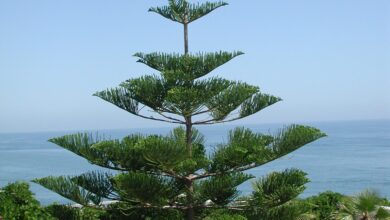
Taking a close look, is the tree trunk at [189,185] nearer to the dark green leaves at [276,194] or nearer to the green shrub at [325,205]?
the dark green leaves at [276,194]

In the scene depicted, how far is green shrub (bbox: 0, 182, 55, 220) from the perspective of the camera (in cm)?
632

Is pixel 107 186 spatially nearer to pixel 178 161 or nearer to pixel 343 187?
pixel 178 161

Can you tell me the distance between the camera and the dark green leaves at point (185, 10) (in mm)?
6266

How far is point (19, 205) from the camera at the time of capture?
6.46 m

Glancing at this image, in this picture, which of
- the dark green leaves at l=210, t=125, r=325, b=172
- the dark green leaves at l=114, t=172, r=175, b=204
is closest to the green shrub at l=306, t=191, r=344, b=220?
the dark green leaves at l=210, t=125, r=325, b=172

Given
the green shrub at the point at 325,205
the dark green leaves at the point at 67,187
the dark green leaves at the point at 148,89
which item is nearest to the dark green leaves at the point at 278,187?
the dark green leaves at the point at 148,89

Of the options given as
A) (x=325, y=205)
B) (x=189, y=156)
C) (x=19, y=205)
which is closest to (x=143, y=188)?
(x=189, y=156)

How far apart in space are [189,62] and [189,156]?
0.77 m

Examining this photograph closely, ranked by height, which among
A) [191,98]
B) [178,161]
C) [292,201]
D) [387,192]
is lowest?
[387,192]

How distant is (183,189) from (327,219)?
3637 mm

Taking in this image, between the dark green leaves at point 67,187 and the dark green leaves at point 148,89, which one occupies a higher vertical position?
the dark green leaves at point 148,89

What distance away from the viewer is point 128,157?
19.5ft

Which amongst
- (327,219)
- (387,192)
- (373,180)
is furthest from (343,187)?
(327,219)

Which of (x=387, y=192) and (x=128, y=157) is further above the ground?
(x=128, y=157)
